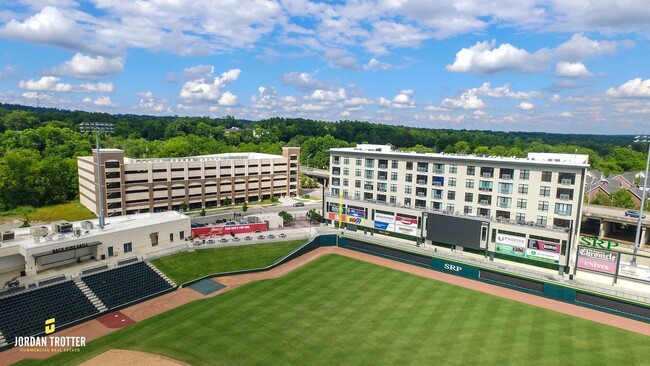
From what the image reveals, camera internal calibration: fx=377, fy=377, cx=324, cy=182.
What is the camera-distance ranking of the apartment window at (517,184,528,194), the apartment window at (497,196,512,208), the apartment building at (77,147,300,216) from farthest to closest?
the apartment building at (77,147,300,216)
the apartment window at (497,196,512,208)
the apartment window at (517,184,528,194)

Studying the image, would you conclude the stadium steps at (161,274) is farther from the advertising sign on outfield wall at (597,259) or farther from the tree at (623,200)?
the tree at (623,200)

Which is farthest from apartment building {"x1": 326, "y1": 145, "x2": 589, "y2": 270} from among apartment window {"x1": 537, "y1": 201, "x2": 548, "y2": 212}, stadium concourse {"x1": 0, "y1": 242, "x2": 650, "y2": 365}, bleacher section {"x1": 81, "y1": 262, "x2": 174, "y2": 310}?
bleacher section {"x1": 81, "y1": 262, "x2": 174, "y2": 310}

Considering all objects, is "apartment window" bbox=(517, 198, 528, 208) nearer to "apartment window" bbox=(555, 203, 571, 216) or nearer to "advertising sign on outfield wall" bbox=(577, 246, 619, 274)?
"apartment window" bbox=(555, 203, 571, 216)

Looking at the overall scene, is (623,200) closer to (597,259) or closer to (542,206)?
(542,206)

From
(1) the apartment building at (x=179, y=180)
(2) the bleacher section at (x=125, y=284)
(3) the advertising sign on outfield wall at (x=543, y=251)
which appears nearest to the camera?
(2) the bleacher section at (x=125, y=284)

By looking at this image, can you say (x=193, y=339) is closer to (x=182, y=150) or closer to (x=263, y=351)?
(x=263, y=351)

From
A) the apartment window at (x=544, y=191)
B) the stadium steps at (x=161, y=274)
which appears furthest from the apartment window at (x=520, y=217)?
the stadium steps at (x=161, y=274)

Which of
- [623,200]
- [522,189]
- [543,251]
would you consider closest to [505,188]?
[522,189]
